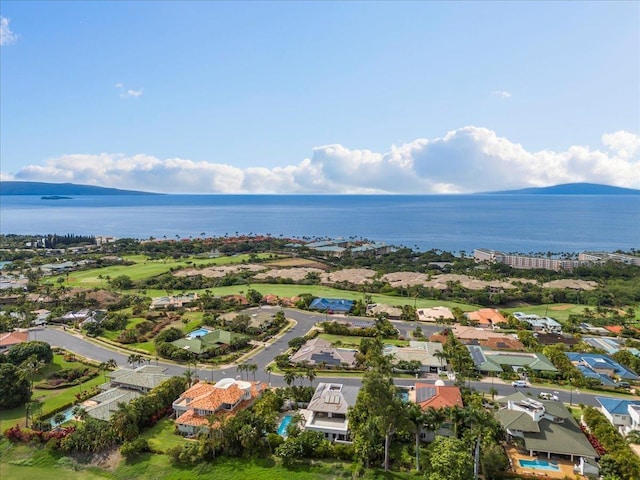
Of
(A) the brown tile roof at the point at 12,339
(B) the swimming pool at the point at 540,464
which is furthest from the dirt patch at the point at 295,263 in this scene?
(B) the swimming pool at the point at 540,464

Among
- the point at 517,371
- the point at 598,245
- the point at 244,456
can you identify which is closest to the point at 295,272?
the point at 517,371

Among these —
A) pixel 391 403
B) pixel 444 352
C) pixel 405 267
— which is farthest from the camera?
pixel 405 267

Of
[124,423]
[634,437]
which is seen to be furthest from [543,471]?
[124,423]

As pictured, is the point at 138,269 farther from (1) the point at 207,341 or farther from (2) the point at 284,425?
(2) the point at 284,425

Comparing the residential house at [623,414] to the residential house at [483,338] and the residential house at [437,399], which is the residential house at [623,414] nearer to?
the residential house at [437,399]

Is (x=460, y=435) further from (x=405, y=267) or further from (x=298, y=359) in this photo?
(x=405, y=267)
